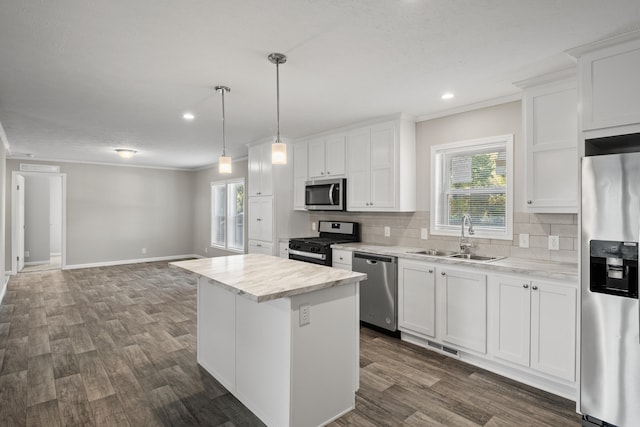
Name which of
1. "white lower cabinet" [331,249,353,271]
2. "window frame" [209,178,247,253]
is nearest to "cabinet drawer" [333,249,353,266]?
"white lower cabinet" [331,249,353,271]

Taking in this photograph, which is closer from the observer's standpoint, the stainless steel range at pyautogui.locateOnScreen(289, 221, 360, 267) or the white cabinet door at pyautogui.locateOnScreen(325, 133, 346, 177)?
the stainless steel range at pyautogui.locateOnScreen(289, 221, 360, 267)

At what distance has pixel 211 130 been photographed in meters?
4.63

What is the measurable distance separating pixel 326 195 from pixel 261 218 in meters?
1.32

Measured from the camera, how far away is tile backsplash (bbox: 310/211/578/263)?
2.88 meters

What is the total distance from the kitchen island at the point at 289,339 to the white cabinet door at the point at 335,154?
7.12 ft

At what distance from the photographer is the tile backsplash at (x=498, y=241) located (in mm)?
2885

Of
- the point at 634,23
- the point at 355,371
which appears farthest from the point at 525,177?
the point at 355,371

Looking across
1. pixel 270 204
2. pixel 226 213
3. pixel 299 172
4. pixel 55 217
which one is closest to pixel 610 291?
pixel 299 172

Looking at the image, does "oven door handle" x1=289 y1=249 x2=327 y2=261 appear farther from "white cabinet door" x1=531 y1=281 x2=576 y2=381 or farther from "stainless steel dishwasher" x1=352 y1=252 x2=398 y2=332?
"white cabinet door" x1=531 y1=281 x2=576 y2=381

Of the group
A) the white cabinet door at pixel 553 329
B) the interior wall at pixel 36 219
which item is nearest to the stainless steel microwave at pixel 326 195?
the white cabinet door at pixel 553 329

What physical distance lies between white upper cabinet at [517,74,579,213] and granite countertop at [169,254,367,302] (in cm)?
170

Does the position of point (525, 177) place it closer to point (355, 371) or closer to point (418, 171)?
point (418, 171)

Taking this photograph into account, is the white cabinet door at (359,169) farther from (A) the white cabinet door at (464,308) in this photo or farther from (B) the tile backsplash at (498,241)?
(A) the white cabinet door at (464,308)

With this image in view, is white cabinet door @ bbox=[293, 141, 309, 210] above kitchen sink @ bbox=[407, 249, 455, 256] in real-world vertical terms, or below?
above
